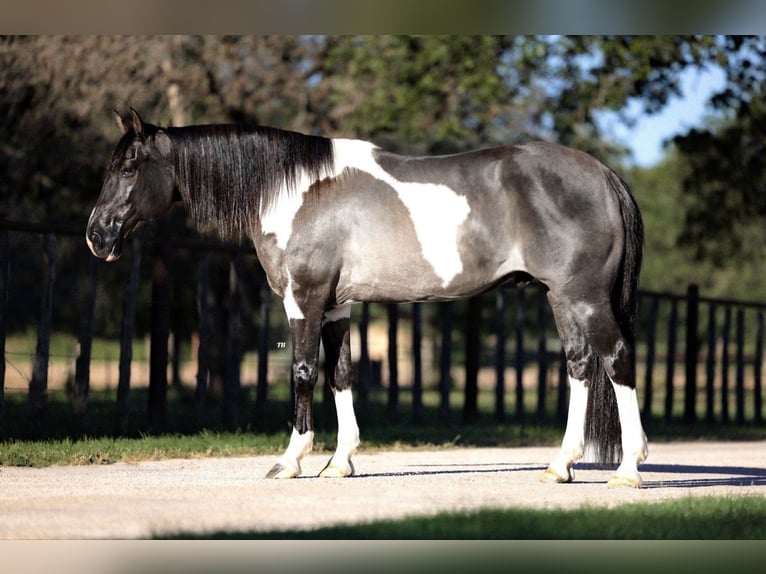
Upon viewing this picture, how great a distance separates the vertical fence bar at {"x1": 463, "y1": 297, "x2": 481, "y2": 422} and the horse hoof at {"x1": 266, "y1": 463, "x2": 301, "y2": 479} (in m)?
7.25

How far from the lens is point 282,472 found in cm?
803

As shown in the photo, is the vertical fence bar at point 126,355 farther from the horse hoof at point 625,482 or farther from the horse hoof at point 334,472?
the horse hoof at point 625,482

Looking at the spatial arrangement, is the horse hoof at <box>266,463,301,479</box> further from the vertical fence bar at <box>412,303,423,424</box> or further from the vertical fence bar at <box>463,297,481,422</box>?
the vertical fence bar at <box>463,297,481,422</box>

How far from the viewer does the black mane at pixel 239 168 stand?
8234mm

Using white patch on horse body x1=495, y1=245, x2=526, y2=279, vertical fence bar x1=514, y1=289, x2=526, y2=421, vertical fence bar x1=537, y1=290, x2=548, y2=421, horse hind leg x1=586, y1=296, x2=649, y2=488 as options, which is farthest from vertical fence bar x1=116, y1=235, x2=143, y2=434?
vertical fence bar x1=537, y1=290, x2=548, y2=421

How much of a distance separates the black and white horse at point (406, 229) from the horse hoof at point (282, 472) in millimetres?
14

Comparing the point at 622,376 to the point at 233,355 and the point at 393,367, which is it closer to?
the point at 233,355

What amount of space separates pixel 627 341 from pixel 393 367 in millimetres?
6273

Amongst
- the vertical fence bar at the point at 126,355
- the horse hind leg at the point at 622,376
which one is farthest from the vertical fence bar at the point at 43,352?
the horse hind leg at the point at 622,376
